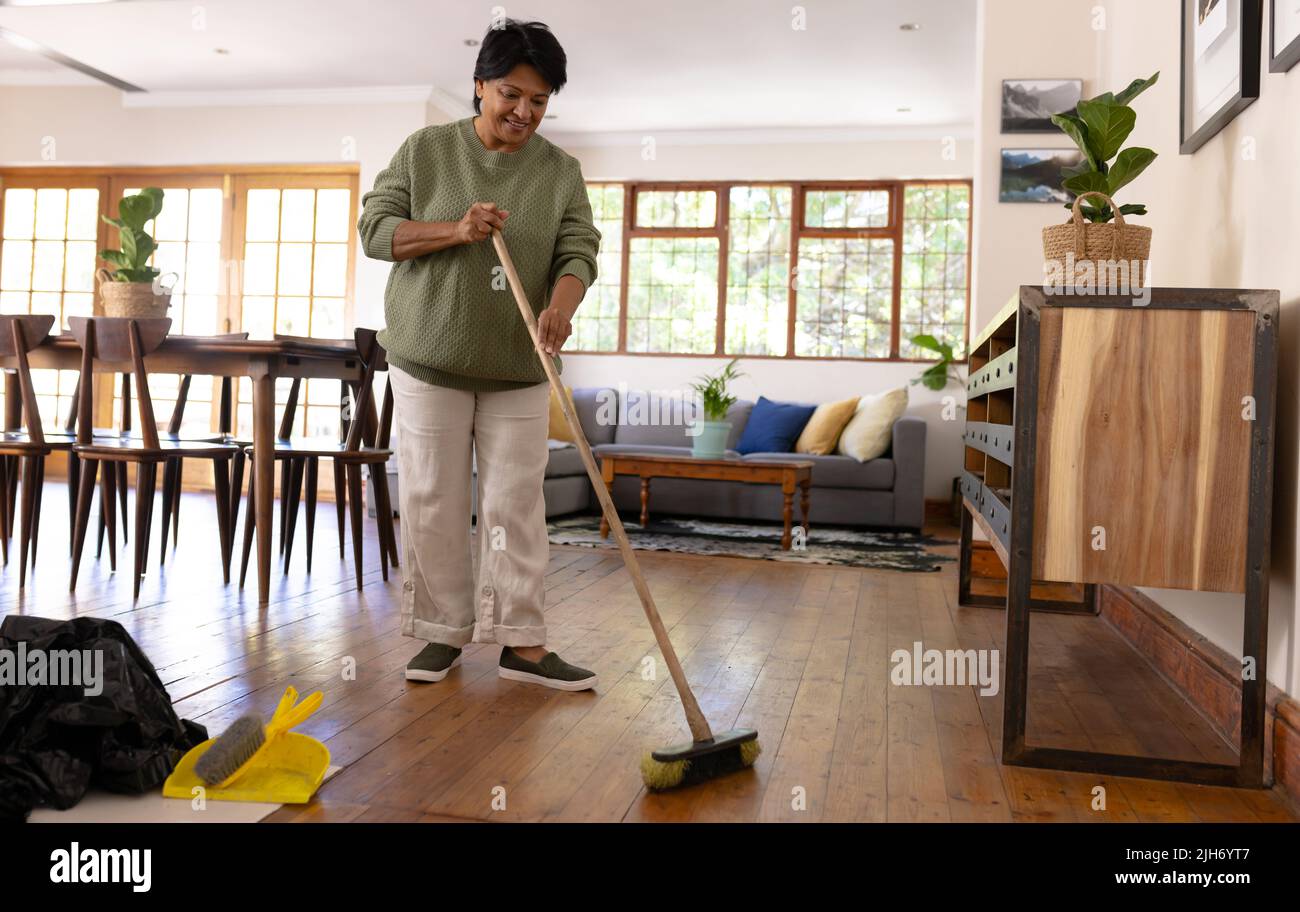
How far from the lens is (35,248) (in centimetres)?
755

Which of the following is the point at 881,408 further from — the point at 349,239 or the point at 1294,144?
the point at 1294,144

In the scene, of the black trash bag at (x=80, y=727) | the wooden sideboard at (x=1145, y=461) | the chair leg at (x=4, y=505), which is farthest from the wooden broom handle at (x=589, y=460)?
the chair leg at (x=4, y=505)

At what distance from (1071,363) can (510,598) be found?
1.24 meters

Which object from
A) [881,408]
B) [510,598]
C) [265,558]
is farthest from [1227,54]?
[881,408]

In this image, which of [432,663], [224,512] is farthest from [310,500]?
[432,663]

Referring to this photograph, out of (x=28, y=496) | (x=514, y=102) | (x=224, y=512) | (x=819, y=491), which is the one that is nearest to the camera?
(x=514, y=102)

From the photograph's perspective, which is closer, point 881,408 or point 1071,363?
point 1071,363

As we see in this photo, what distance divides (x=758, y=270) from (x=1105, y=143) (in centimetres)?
534

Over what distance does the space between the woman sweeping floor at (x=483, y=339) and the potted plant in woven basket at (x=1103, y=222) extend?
104 centimetres

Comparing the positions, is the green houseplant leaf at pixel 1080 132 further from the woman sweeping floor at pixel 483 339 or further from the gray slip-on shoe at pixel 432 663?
the gray slip-on shoe at pixel 432 663

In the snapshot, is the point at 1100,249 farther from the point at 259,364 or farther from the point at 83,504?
the point at 83,504

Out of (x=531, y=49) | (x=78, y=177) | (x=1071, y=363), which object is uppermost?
(x=78, y=177)

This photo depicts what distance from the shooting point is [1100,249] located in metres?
2.30

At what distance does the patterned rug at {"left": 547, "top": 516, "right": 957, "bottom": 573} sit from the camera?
474cm
